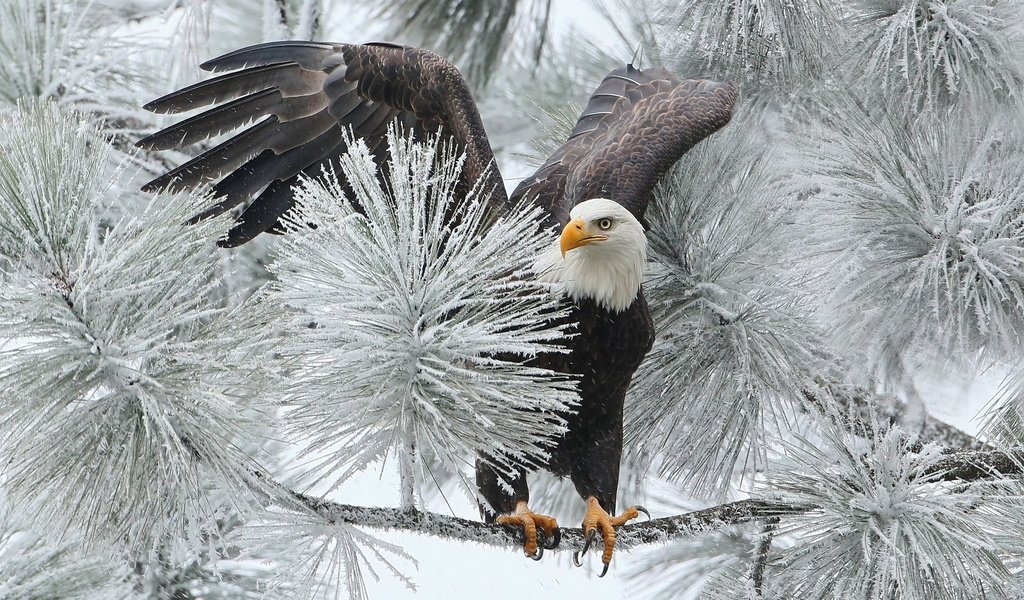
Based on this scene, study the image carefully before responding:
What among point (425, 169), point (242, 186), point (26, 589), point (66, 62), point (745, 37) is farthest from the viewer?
point (66, 62)

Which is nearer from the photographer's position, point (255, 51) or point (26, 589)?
point (26, 589)

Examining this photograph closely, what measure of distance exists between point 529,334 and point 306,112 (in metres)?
0.82

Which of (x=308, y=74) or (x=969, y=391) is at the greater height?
(x=308, y=74)

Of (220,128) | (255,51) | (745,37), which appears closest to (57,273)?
(220,128)

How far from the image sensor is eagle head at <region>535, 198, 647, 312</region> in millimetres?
1535

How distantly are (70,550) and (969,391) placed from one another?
72.1 inches

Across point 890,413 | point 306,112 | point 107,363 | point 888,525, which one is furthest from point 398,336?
point 890,413

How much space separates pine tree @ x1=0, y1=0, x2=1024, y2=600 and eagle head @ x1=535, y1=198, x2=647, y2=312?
0.07m

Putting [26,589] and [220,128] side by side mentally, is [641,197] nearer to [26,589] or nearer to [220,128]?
[220,128]

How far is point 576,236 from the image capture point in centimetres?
151

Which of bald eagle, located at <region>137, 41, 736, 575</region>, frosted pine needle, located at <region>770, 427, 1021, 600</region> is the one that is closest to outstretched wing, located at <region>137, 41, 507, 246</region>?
bald eagle, located at <region>137, 41, 736, 575</region>

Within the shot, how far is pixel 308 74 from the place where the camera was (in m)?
1.83

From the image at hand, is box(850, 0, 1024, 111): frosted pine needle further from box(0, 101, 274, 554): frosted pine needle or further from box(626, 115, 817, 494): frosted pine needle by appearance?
box(0, 101, 274, 554): frosted pine needle

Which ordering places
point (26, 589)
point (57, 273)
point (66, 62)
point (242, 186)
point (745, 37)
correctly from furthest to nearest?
1. point (66, 62)
2. point (745, 37)
3. point (242, 186)
4. point (26, 589)
5. point (57, 273)
